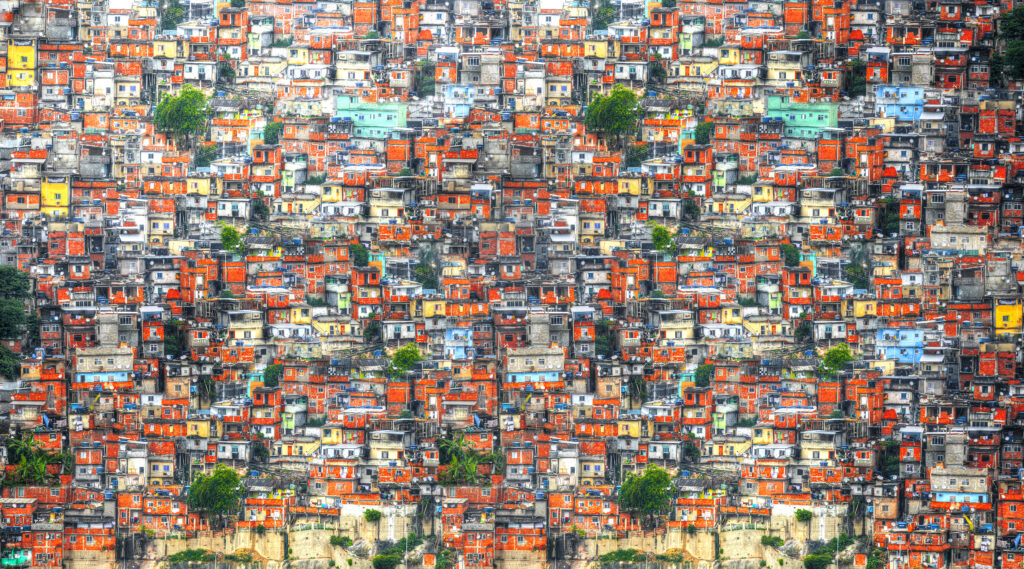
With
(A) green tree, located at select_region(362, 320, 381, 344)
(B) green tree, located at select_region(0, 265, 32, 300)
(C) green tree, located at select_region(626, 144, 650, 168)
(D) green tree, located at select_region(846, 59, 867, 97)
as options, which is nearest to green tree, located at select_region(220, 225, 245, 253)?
(A) green tree, located at select_region(362, 320, 381, 344)

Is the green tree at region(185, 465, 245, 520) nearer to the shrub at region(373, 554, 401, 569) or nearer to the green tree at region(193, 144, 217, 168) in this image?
the shrub at region(373, 554, 401, 569)

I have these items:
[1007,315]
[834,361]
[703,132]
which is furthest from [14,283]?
A: [1007,315]

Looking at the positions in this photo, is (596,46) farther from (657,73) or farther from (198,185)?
(198,185)

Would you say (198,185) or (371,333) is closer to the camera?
(371,333)

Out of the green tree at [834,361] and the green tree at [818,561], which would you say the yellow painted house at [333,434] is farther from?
the green tree at [834,361]

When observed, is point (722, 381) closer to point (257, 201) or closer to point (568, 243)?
point (568, 243)
